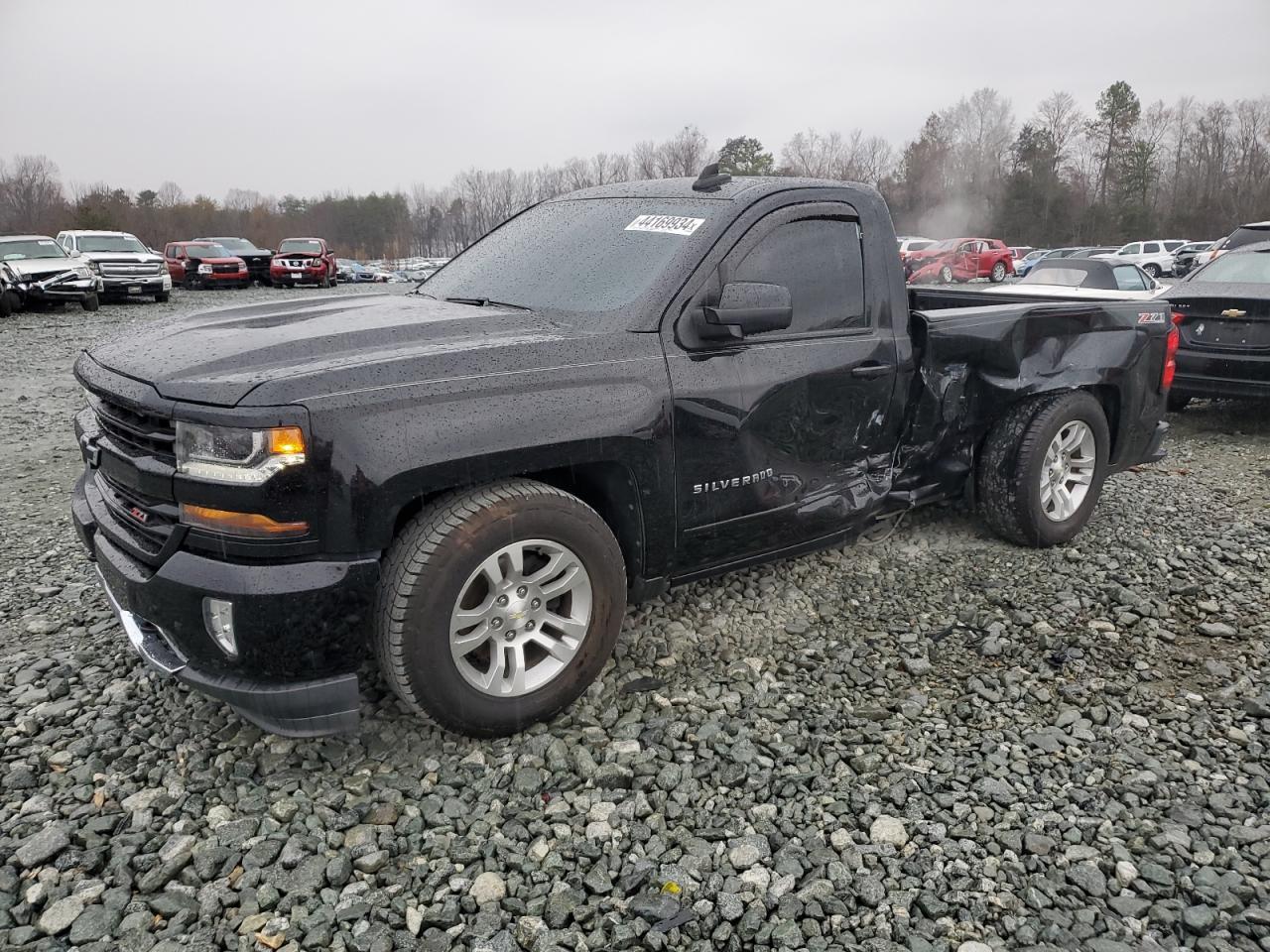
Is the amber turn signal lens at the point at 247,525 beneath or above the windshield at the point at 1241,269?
beneath

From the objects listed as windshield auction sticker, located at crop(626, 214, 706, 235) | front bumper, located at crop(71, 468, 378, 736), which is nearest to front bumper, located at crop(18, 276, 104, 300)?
windshield auction sticker, located at crop(626, 214, 706, 235)

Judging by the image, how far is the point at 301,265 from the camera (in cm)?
2758

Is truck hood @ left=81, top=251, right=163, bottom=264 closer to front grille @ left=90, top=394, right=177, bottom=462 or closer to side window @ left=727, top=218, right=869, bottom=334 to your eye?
front grille @ left=90, top=394, right=177, bottom=462

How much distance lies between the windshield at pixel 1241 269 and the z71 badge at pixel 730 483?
21.8ft

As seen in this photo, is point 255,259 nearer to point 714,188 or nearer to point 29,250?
point 29,250

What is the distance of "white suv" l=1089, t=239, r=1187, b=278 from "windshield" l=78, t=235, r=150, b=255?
32.8 meters

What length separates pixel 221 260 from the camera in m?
26.1

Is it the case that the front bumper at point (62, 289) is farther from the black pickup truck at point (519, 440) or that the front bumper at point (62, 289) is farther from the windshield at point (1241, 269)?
the windshield at point (1241, 269)

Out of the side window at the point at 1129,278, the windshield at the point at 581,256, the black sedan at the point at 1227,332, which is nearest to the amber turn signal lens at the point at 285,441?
the windshield at the point at 581,256

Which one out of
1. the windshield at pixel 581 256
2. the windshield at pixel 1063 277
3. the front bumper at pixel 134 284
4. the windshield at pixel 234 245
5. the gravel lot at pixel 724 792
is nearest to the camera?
the gravel lot at pixel 724 792

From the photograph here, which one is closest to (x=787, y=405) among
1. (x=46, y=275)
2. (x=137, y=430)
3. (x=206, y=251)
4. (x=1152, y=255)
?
(x=137, y=430)

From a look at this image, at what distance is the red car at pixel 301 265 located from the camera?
2728cm

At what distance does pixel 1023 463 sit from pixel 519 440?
114 inches

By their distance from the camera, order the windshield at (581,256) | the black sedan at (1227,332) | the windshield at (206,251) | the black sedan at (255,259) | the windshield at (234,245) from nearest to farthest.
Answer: the windshield at (581,256), the black sedan at (1227,332), the windshield at (206,251), the black sedan at (255,259), the windshield at (234,245)
